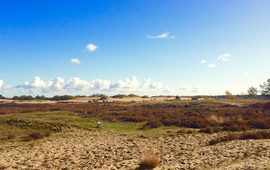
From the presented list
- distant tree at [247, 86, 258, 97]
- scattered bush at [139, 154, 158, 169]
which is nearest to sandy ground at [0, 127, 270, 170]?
scattered bush at [139, 154, 158, 169]

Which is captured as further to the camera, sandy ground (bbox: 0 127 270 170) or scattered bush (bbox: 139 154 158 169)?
sandy ground (bbox: 0 127 270 170)

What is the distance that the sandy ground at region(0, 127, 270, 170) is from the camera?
785 centimetres

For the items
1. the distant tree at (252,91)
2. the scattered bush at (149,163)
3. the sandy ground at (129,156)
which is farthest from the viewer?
the distant tree at (252,91)

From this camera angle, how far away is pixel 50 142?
44.7 ft

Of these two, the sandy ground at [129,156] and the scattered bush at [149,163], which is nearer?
the scattered bush at [149,163]

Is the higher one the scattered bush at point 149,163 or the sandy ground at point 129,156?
the scattered bush at point 149,163

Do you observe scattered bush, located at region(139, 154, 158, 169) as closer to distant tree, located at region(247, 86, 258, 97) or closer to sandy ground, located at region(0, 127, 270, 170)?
sandy ground, located at region(0, 127, 270, 170)

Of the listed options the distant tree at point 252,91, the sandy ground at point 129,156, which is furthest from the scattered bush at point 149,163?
the distant tree at point 252,91

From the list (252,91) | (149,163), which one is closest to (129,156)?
(149,163)

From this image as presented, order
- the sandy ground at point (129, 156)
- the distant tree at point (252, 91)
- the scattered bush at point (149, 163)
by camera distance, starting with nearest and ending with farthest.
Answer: the scattered bush at point (149, 163), the sandy ground at point (129, 156), the distant tree at point (252, 91)

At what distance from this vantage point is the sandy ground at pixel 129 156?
7852 millimetres

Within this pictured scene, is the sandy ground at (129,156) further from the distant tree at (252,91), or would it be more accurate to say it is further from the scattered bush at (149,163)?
the distant tree at (252,91)

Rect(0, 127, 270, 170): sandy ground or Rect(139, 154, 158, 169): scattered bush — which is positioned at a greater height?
Rect(139, 154, 158, 169): scattered bush

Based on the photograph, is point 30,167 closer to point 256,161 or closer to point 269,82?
point 256,161
